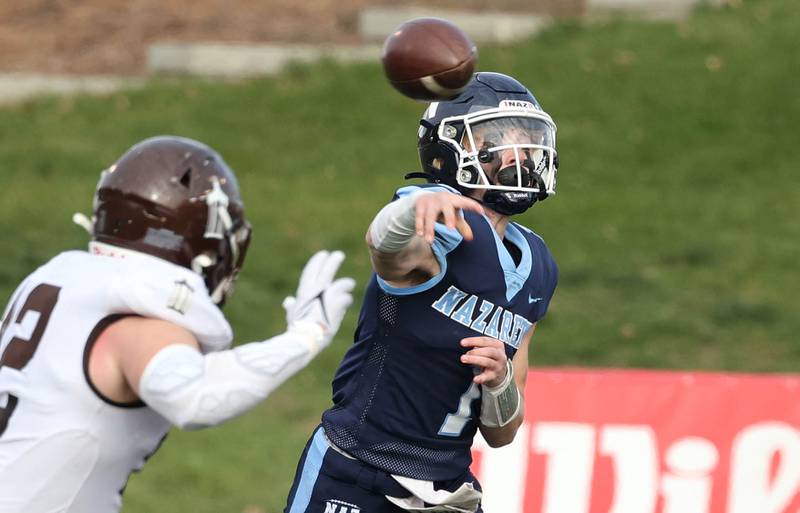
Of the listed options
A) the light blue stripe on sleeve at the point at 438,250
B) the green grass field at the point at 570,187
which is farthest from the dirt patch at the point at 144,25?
the light blue stripe on sleeve at the point at 438,250

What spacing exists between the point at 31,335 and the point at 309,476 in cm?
88

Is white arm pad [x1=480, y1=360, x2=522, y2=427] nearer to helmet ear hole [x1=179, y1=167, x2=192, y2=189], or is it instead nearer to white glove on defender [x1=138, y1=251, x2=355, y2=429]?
white glove on defender [x1=138, y1=251, x2=355, y2=429]

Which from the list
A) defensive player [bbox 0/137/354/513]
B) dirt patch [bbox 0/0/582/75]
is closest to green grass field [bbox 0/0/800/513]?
dirt patch [bbox 0/0/582/75]

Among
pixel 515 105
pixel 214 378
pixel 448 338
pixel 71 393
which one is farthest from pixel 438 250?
pixel 71 393

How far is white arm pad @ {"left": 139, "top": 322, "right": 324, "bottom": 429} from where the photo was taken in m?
3.66

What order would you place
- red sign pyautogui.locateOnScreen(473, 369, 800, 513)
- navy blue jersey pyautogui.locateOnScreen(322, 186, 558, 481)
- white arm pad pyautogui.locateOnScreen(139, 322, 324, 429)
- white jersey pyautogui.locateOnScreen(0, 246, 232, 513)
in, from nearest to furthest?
white arm pad pyautogui.locateOnScreen(139, 322, 324, 429) → white jersey pyautogui.locateOnScreen(0, 246, 232, 513) → navy blue jersey pyautogui.locateOnScreen(322, 186, 558, 481) → red sign pyautogui.locateOnScreen(473, 369, 800, 513)

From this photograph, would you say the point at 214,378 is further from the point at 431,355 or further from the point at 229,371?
the point at 431,355

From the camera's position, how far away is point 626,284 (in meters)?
9.85

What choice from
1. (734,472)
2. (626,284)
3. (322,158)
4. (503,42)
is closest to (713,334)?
(626,284)

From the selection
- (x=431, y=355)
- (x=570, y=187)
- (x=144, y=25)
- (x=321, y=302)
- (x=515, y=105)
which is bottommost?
(x=431, y=355)

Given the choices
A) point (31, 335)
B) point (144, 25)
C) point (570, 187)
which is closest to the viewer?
point (31, 335)

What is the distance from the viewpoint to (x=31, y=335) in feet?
12.7

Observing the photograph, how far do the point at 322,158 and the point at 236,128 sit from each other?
1024mm

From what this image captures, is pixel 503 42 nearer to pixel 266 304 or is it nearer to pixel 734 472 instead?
pixel 266 304
